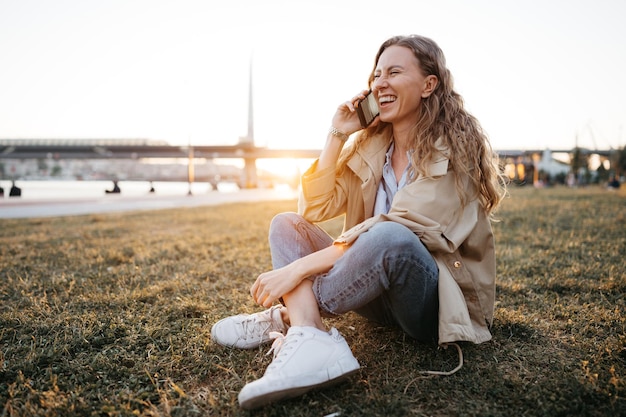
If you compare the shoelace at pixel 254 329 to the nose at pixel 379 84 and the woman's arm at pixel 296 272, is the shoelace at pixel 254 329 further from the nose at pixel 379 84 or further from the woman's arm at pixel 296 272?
the nose at pixel 379 84

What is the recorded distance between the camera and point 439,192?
1734 mm

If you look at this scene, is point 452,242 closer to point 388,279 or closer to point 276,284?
point 388,279

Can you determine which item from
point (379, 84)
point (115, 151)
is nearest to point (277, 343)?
point (379, 84)

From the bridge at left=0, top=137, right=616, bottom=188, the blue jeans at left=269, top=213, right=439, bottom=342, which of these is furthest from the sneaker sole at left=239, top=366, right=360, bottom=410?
the bridge at left=0, top=137, right=616, bottom=188

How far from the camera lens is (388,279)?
1610mm

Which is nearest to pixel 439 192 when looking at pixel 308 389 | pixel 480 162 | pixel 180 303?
pixel 480 162

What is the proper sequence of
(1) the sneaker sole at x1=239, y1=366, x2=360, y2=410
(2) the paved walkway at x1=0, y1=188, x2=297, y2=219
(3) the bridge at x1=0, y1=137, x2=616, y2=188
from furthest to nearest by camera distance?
(3) the bridge at x1=0, y1=137, x2=616, y2=188, (2) the paved walkway at x1=0, y1=188, x2=297, y2=219, (1) the sneaker sole at x1=239, y1=366, x2=360, y2=410

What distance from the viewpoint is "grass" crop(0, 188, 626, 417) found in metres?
1.53

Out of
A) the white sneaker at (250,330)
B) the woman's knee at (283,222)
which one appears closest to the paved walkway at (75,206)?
the white sneaker at (250,330)

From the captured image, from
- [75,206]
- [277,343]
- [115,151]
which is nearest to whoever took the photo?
[277,343]

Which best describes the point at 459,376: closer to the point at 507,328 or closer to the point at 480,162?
the point at 507,328

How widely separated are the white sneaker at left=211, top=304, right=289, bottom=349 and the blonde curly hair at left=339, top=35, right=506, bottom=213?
0.87 meters

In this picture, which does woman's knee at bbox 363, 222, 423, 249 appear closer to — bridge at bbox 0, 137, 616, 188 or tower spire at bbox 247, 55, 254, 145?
tower spire at bbox 247, 55, 254, 145

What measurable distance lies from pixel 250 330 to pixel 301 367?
593 millimetres
